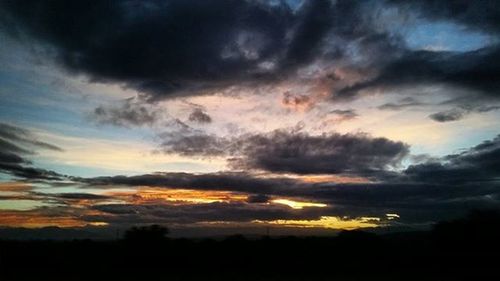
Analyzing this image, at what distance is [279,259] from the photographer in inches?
3243

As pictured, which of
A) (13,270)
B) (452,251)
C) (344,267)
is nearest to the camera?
(13,270)

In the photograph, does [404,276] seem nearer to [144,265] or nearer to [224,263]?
[224,263]

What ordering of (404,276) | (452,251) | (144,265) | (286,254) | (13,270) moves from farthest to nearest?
(286,254) → (452,251) → (144,265) → (13,270) → (404,276)

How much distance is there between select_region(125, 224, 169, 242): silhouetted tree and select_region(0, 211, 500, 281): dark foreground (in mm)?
838

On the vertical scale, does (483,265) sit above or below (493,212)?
below

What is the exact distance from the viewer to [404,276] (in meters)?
58.2

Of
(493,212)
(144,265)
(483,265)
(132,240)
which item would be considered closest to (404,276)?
(483,265)

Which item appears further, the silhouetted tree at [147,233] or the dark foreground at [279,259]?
the silhouetted tree at [147,233]

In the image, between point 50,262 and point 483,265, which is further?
point 50,262

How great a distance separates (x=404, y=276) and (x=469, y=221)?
38822 millimetres

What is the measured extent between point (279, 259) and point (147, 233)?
25.2m

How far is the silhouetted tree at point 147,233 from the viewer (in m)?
93.6

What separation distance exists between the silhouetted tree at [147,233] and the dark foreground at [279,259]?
0.84 metres

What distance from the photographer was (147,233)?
95.1m
